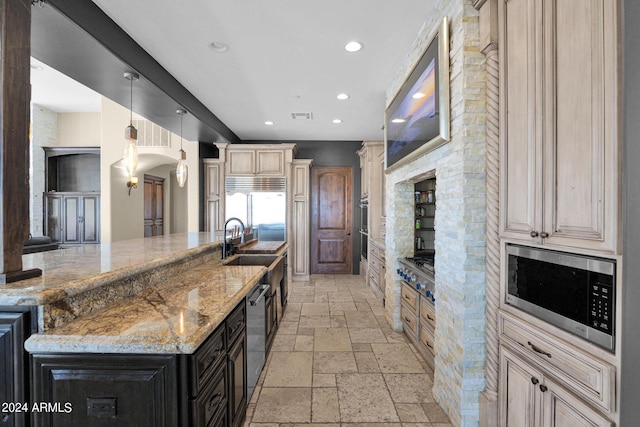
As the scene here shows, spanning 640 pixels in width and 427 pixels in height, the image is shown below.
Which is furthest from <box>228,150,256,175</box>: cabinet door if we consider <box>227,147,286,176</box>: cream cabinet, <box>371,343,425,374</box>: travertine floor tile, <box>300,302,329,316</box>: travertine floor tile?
<box>371,343,425,374</box>: travertine floor tile

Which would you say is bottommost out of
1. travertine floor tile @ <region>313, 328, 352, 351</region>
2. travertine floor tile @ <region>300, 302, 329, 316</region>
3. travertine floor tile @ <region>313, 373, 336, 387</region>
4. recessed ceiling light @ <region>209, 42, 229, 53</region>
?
travertine floor tile @ <region>313, 373, 336, 387</region>

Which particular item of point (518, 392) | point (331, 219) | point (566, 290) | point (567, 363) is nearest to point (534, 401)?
point (518, 392)

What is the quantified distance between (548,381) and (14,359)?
215 centimetres

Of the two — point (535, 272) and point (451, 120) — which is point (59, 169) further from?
point (535, 272)

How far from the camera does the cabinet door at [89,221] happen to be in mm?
6918

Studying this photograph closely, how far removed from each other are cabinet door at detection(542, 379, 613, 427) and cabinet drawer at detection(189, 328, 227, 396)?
147cm

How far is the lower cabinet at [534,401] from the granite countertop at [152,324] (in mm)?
1462

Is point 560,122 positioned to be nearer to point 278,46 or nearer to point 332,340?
point 278,46

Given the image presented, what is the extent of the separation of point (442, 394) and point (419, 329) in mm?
819

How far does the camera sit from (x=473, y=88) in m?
1.85

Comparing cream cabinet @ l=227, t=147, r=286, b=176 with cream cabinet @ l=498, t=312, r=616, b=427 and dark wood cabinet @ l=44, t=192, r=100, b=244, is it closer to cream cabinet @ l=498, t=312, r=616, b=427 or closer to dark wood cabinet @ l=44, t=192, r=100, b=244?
dark wood cabinet @ l=44, t=192, r=100, b=244

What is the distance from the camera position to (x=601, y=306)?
1.15 meters

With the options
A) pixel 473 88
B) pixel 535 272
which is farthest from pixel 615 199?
pixel 473 88

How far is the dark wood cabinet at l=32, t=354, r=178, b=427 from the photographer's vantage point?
1.13 metres
